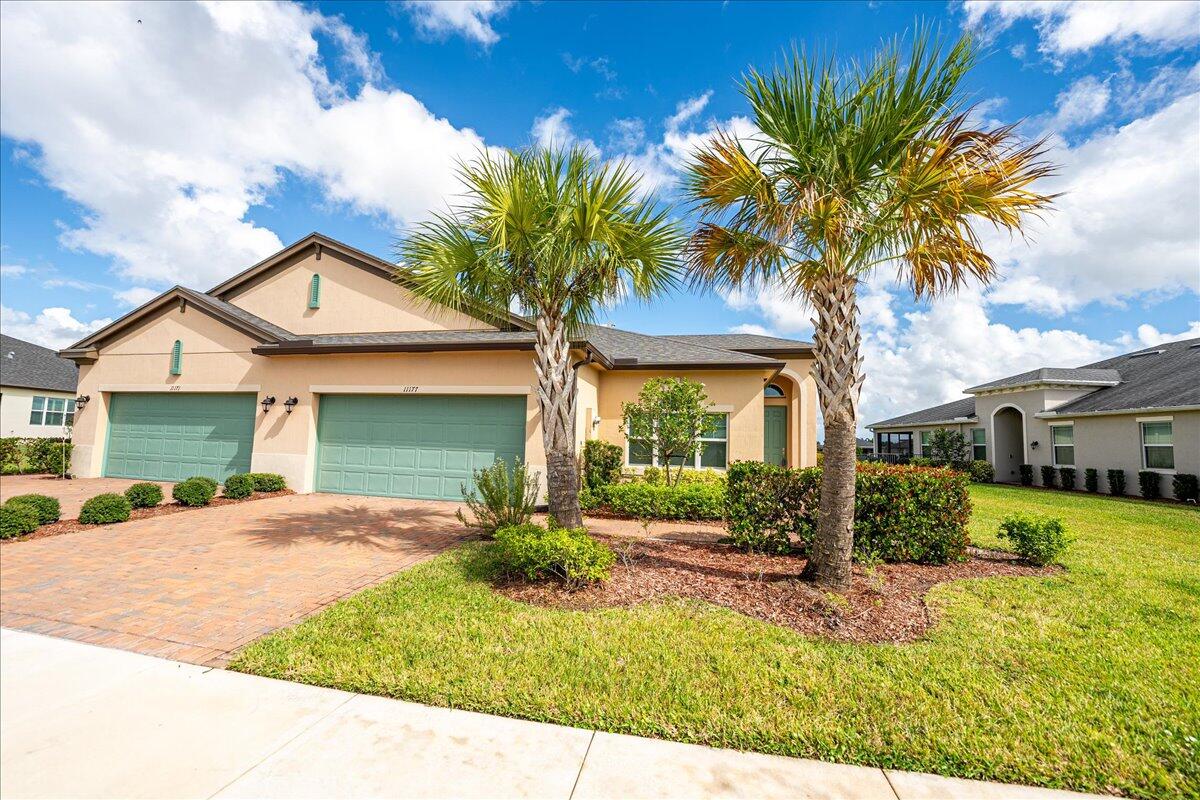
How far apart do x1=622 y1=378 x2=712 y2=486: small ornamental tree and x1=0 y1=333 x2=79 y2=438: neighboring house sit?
1024 inches

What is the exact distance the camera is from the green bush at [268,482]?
11.7m

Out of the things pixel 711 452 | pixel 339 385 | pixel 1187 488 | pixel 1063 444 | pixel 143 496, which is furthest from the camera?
pixel 1063 444

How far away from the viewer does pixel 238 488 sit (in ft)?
36.6

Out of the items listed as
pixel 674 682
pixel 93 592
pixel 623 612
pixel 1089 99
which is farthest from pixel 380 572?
pixel 1089 99

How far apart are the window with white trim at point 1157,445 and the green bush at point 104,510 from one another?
93.1 ft

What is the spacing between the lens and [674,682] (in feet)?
11.6

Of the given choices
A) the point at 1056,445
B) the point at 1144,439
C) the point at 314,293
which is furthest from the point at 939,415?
the point at 314,293

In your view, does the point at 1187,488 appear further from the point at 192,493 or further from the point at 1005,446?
the point at 192,493

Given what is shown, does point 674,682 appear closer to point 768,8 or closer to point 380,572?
point 380,572

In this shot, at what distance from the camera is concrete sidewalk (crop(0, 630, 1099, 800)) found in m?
2.57

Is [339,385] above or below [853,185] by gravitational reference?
below

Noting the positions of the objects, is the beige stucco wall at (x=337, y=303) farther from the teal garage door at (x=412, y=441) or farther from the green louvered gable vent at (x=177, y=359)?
the teal garage door at (x=412, y=441)

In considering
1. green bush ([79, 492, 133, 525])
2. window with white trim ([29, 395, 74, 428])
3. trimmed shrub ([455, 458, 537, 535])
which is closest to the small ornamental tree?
trimmed shrub ([455, 458, 537, 535])

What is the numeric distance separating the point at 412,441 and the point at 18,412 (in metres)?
23.7
